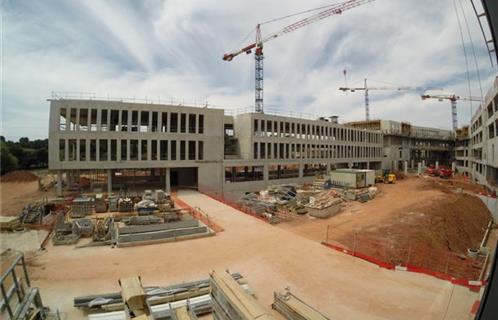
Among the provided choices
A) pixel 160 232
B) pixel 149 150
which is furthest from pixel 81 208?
pixel 149 150

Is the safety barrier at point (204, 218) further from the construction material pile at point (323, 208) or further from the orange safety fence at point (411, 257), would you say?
the construction material pile at point (323, 208)

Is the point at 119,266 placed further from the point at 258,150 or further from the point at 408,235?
the point at 258,150

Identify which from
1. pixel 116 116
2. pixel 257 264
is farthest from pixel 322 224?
pixel 116 116

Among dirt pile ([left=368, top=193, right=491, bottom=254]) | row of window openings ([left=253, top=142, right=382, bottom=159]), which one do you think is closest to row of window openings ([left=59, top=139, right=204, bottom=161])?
row of window openings ([left=253, top=142, right=382, bottom=159])

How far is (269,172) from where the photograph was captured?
4097 cm

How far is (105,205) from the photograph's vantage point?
65.3 feet

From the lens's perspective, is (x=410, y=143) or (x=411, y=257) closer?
(x=411, y=257)

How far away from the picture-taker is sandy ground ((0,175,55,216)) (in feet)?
67.3

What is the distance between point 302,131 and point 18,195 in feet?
127

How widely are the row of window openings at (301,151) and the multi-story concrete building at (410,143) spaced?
1503 cm

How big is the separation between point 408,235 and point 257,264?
38.6 feet

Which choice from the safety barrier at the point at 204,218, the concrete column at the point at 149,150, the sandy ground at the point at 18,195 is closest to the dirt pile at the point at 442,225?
the safety barrier at the point at 204,218

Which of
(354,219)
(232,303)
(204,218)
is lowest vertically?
(354,219)

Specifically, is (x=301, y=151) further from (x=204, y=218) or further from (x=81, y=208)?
(x=81, y=208)
